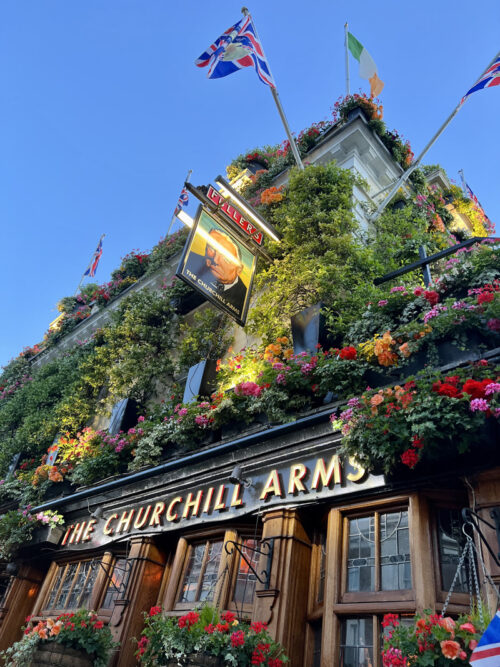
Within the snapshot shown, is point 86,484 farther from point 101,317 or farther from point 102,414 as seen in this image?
point 101,317

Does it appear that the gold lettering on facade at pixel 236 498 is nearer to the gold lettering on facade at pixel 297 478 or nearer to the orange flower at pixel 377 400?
the gold lettering on facade at pixel 297 478

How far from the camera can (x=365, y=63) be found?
12555mm

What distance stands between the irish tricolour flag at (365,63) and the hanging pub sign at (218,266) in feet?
20.7

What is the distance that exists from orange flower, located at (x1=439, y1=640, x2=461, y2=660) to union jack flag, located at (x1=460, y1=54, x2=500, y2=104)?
919 cm

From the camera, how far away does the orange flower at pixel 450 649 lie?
3.04 meters

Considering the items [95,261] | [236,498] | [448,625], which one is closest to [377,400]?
[448,625]

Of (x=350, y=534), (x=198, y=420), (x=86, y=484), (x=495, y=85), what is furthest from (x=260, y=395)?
(x=495, y=85)

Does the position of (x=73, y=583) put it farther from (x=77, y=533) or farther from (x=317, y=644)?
(x=317, y=644)

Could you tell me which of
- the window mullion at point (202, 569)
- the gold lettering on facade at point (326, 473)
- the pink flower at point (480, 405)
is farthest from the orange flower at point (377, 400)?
the window mullion at point (202, 569)

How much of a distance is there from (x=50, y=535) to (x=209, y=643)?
6.09 meters

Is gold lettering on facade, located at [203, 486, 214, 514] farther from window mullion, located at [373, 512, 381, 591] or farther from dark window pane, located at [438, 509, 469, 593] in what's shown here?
dark window pane, located at [438, 509, 469, 593]

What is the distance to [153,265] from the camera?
16.9 metres

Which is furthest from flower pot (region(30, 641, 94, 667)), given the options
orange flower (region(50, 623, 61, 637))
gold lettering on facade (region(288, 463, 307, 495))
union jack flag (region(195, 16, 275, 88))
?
union jack flag (region(195, 16, 275, 88))

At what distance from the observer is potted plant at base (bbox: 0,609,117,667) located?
6.12 metres
